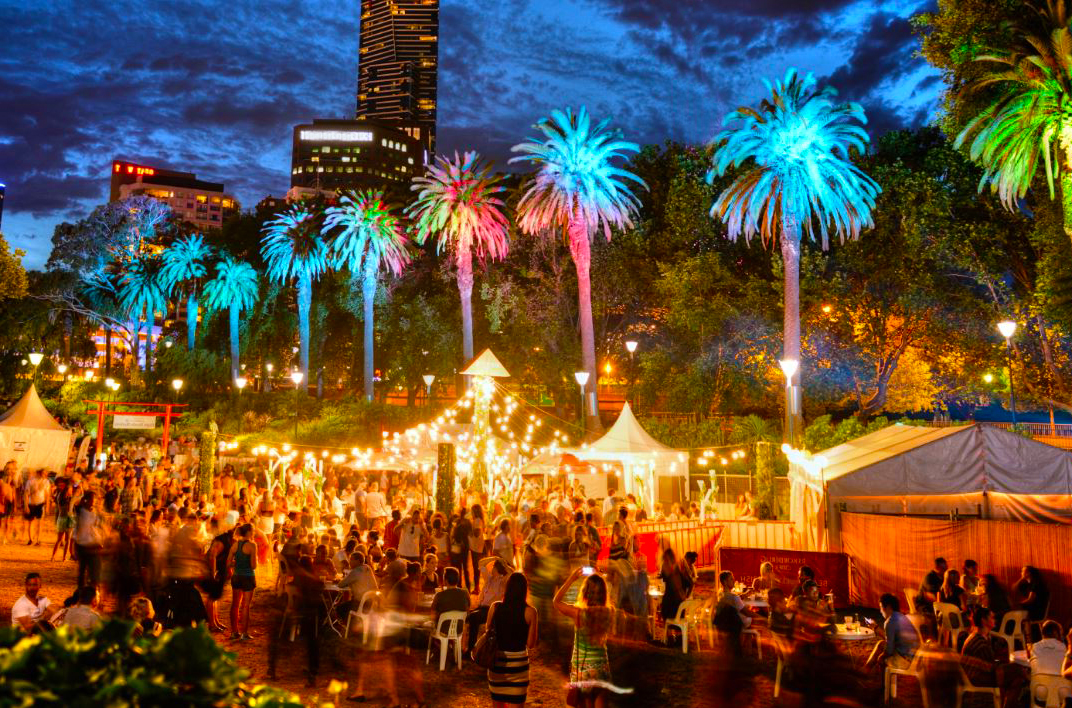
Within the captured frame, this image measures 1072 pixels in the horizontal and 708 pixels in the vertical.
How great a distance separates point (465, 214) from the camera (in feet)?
123

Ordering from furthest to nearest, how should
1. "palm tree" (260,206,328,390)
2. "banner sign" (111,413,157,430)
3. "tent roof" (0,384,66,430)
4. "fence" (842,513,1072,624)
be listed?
"palm tree" (260,206,328,390), "banner sign" (111,413,157,430), "tent roof" (0,384,66,430), "fence" (842,513,1072,624)

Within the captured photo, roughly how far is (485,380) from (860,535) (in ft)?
34.9

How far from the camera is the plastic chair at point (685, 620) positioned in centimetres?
1096

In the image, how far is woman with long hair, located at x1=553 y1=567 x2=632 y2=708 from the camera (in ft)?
20.4

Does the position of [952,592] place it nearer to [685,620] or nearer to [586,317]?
[685,620]

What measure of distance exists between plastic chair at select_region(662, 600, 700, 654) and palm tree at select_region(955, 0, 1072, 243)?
1926cm

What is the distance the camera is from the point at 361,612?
31.4 ft

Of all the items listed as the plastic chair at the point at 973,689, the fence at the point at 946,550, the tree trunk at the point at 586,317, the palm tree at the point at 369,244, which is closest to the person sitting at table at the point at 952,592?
the plastic chair at the point at 973,689

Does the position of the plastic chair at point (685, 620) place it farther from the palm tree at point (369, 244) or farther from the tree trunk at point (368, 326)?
the palm tree at point (369, 244)

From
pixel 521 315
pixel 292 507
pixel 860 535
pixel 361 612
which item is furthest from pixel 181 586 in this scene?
pixel 521 315

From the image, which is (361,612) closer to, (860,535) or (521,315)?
(860,535)

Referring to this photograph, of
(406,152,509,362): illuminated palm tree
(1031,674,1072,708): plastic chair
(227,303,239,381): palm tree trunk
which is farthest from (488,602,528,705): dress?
(227,303,239,381): palm tree trunk

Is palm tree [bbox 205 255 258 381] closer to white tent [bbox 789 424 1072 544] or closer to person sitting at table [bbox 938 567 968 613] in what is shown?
white tent [bbox 789 424 1072 544]

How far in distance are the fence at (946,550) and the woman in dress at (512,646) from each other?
9.00 meters
